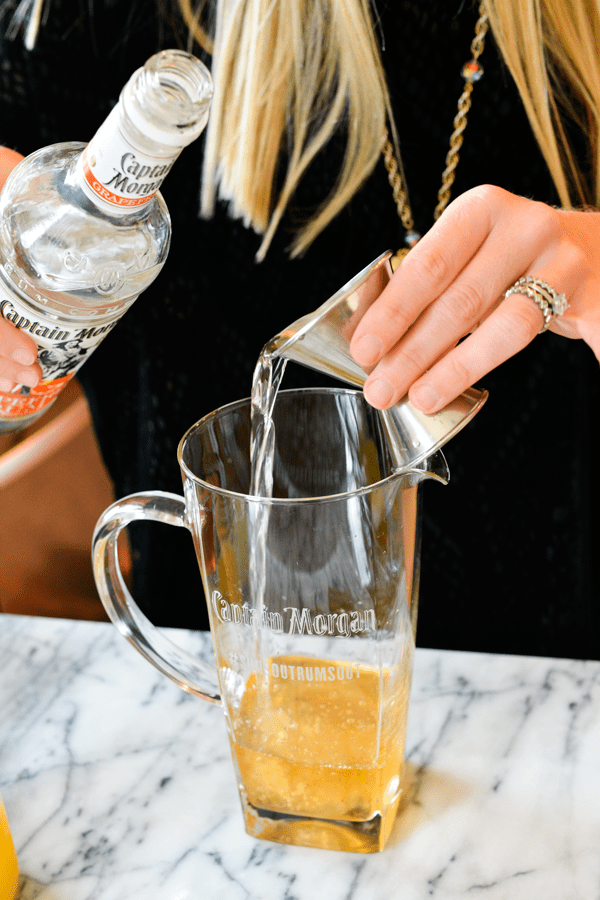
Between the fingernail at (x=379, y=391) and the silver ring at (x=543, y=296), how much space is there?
139 millimetres

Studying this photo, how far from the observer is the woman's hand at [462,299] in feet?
1.80

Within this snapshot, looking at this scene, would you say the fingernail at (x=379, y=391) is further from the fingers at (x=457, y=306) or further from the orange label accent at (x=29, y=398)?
the orange label accent at (x=29, y=398)

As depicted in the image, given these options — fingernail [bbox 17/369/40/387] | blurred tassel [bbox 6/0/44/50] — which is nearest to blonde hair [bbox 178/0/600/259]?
blurred tassel [bbox 6/0/44/50]

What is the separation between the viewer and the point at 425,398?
1.77ft

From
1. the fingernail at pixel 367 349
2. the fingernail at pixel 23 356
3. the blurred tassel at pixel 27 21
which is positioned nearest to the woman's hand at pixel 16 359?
the fingernail at pixel 23 356

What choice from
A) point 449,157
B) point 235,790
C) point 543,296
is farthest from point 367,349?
point 449,157

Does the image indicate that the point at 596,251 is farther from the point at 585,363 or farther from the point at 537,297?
the point at 585,363

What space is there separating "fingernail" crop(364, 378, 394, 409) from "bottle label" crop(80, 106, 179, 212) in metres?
0.19

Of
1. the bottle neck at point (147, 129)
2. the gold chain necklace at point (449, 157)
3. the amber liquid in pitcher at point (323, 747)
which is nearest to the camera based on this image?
the bottle neck at point (147, 129)

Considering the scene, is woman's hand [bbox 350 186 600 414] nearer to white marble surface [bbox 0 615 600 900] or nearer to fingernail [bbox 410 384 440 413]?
fingernail [bbox 410 384 440 413]

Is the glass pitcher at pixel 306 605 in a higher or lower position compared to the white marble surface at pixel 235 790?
higher

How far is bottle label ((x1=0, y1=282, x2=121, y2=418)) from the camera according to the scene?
59 centimetres

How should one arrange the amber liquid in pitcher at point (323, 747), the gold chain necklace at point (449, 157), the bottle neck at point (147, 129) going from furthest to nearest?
the gold chain necklace at point (449, 157) → the amber liquid in pitcher at point (323, 747) → the bottle neck at point (147, 129)

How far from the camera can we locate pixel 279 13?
2.91ft
